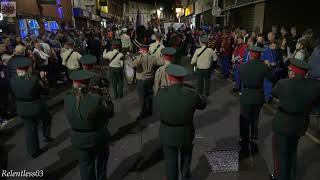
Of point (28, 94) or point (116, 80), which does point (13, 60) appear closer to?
point (116, 80)

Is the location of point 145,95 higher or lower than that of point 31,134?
higher

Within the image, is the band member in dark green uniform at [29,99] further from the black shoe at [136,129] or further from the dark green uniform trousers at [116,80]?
the dark green uniform trousers at [116,80]

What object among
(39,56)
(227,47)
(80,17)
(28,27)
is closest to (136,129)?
(39,56)

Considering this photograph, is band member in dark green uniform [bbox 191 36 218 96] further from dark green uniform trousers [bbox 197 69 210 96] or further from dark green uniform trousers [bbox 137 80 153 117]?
dark green uniform trousers [bbox 137 80 153 117]

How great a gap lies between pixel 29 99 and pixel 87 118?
2442mm

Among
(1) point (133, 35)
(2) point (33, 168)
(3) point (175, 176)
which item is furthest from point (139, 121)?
(1) point (133, 35)

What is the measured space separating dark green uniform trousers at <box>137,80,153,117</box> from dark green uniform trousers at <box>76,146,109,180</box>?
4.41 meters

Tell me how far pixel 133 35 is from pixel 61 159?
16.7 meters

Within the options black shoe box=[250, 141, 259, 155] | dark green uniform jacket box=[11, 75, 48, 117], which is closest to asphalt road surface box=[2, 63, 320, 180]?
black shoe box=[250, 141, 259, 155]

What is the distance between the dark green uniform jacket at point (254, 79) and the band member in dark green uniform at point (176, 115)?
218 centimetres

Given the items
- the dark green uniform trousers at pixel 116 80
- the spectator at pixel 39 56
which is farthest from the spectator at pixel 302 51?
the spectator at pixel 39 56

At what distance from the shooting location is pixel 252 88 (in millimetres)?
7219

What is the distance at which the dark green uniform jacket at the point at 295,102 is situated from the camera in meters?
5.38

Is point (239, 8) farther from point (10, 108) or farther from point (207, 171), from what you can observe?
point (207, 171)
